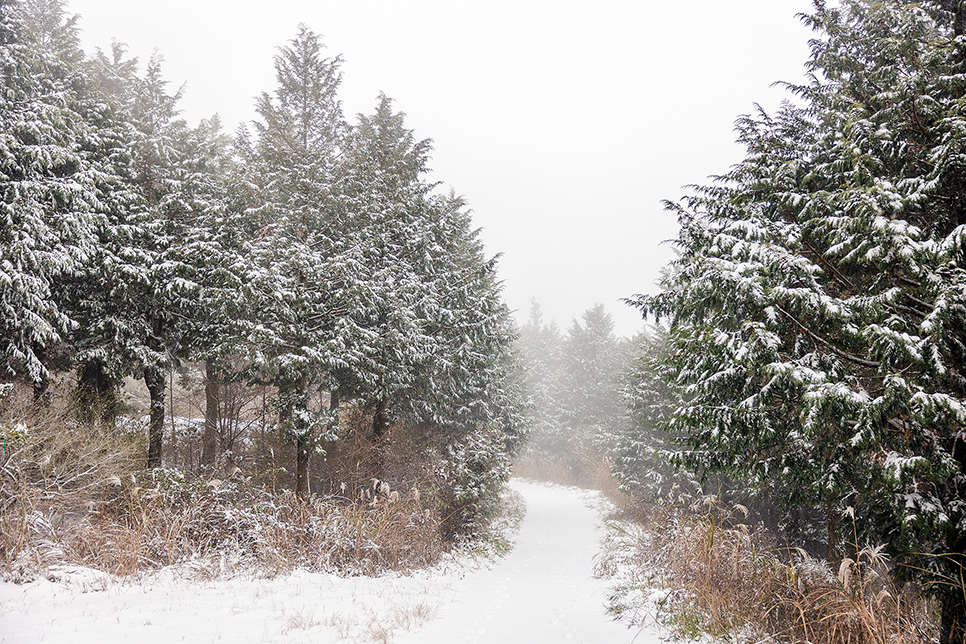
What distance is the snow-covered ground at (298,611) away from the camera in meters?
4.52

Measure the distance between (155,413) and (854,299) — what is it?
1425 centimetres

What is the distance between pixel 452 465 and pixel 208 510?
574 centimetres

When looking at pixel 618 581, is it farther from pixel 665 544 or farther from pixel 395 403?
pixel 395 403

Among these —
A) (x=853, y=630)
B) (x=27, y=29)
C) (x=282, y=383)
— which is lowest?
(x=853, y=630)

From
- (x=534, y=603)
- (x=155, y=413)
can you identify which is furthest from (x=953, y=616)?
(x=155, y=413)

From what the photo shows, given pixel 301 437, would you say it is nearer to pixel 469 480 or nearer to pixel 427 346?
pixel 427 346

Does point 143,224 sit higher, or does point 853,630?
point 143,224

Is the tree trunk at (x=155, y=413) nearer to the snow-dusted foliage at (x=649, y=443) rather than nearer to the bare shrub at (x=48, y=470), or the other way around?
the bare shrub at (x=48, y=470)

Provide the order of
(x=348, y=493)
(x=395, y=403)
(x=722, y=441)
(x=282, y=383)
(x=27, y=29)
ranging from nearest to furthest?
(x=722, y=441) → (x=27, y=29) → (x=282, y=383) → (x=348, y=493) → (x=395, y=403)

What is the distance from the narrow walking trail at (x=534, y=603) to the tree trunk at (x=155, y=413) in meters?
8.23

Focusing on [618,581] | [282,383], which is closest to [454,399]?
[282,383]

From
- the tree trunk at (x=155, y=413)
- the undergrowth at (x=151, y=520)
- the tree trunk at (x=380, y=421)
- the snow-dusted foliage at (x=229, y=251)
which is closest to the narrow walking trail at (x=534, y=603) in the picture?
the undergrowth at (x=151, y=520)

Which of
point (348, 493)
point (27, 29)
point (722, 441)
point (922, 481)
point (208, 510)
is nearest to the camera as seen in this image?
point (922, 481)

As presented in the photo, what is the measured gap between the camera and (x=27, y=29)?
381 inches
